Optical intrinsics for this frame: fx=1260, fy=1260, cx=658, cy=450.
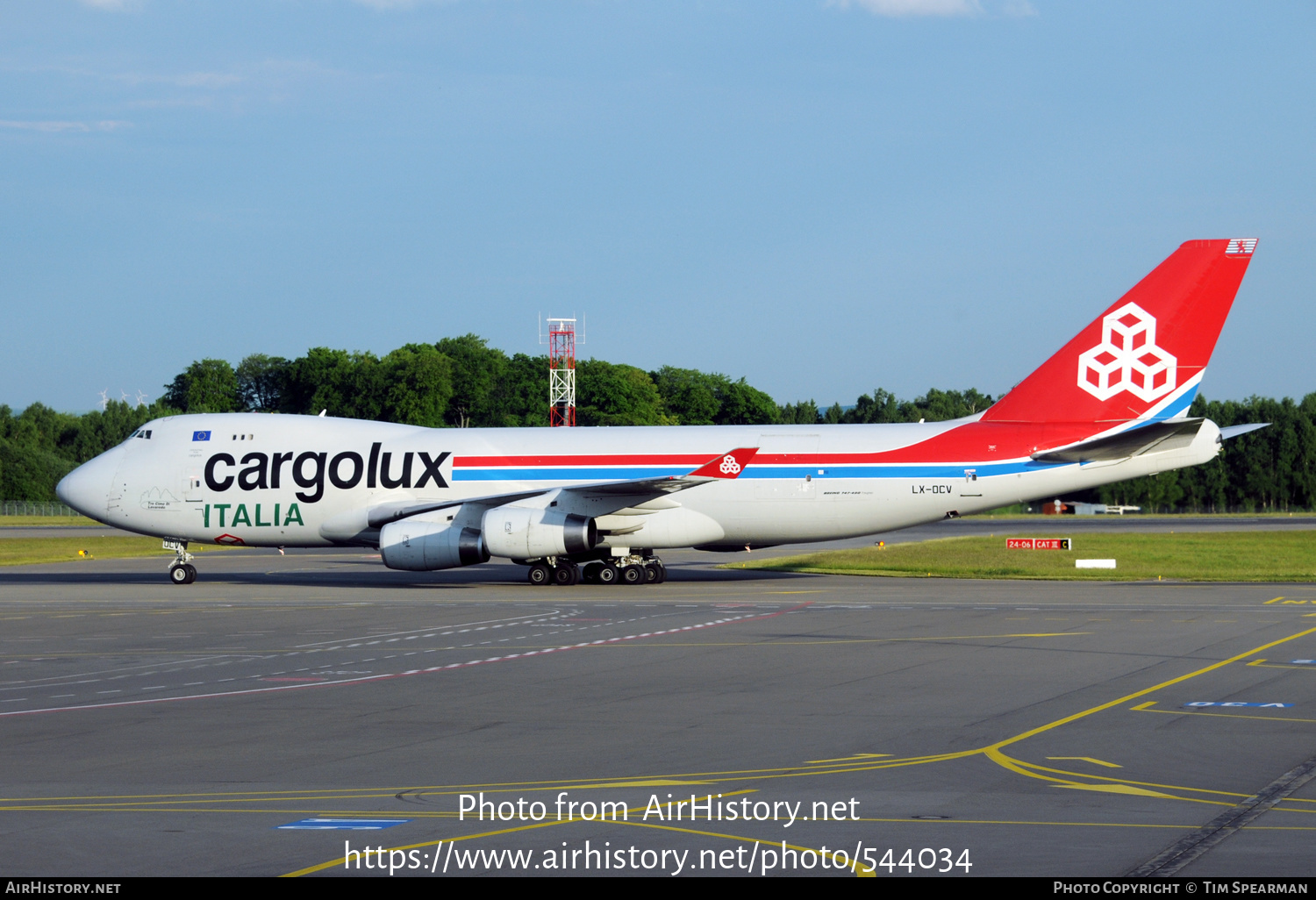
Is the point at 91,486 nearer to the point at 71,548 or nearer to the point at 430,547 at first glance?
the point at 430,547

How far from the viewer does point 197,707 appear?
14.9 meters

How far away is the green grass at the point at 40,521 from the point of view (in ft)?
280

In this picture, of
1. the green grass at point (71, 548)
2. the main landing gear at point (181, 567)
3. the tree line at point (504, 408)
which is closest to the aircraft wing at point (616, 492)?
the main landing gear at point (181, 567)

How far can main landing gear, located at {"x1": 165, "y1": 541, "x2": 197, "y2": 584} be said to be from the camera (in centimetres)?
Result: 3700

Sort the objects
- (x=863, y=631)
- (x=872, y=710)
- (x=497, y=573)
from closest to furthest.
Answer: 1. (x=872, y=710)
2. (x=863, y=631)
3. (x=497, y=573)

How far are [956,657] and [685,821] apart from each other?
10.4 metres

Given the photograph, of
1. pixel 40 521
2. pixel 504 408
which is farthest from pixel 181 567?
pixel 504 408

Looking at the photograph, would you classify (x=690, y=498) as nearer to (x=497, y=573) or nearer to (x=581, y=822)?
(x=497, y=573)

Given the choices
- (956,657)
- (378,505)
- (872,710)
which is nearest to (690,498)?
(378,505)

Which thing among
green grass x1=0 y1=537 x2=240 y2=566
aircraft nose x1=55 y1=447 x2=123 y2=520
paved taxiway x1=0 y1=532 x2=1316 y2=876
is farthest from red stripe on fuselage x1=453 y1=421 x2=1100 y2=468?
green grass x1=0 y1=537 x2=240 y2=566

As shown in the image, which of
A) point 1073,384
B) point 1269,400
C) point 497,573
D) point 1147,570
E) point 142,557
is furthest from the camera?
point 1269,400

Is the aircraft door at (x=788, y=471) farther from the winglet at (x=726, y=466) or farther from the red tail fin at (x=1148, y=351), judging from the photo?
the red tail fin at (x=1148, y=351)

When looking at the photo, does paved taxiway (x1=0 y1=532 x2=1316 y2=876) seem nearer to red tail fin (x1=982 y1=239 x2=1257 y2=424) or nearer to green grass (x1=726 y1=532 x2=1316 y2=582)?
red tail fin (x1=982 y1=239 x2=1257 y2=424)

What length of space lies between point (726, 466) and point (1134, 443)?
33.7 feet
